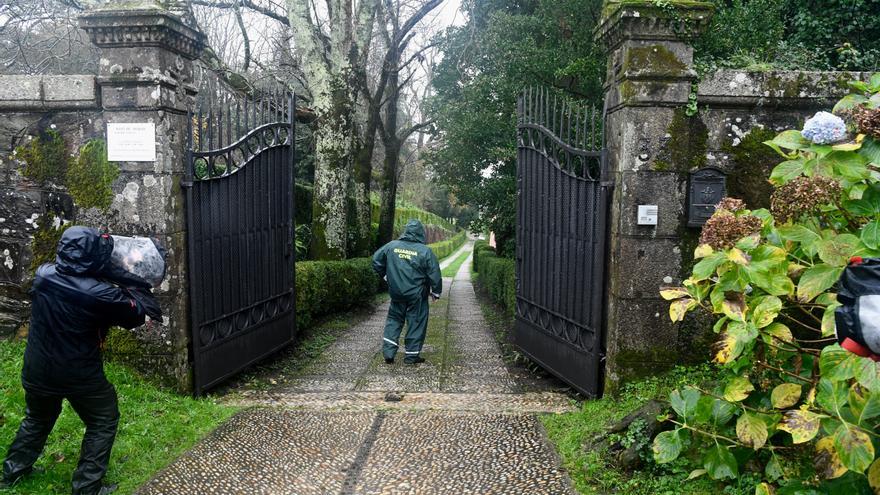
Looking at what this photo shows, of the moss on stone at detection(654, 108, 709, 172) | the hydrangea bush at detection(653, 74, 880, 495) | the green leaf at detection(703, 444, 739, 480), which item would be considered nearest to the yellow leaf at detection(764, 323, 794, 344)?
the hydrangea bush at detection(653, 74, 880, 495)

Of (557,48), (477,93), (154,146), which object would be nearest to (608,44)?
(154,146)

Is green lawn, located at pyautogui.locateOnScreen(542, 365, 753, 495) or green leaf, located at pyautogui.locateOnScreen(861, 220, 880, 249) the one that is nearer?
green leaf, located at pyautogui.locateOnScreen(861, 220, 880, 249)

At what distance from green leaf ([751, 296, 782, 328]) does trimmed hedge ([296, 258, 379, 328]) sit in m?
6.09

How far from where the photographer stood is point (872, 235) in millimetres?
2809

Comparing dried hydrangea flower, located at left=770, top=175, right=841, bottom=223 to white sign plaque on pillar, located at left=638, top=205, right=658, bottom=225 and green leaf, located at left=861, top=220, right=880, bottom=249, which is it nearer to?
green leaf, located at left=861, top=220, right=880, bottom=249

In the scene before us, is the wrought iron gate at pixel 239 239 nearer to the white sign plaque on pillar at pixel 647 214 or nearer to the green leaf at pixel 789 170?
the white sign plaque on pillar at pixel 647 214

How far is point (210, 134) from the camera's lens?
5.11 metres

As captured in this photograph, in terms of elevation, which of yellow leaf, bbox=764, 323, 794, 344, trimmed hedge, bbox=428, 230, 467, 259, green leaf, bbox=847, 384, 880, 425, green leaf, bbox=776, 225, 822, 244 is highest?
green leaf, bbox=776, 225, 822, 244

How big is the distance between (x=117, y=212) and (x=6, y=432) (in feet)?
5.87

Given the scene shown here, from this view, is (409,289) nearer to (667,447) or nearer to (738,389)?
(667,447)

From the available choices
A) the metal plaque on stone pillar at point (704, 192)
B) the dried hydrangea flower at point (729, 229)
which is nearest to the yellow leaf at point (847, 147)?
the dried hydrangea flower at point (729, 229)

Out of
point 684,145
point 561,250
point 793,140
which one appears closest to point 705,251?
point 793,140

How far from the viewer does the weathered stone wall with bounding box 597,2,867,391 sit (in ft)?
15.0

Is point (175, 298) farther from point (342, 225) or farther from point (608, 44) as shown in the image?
point (342, 225)
